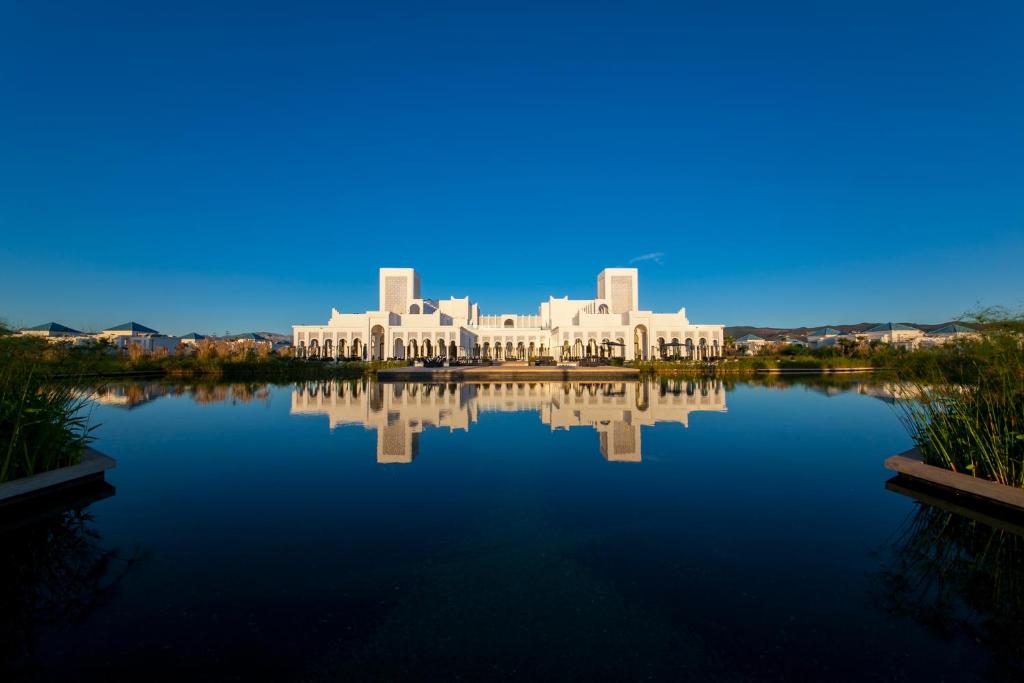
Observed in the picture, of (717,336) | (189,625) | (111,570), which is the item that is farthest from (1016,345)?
(717,336)

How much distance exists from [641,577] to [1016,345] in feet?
19.4

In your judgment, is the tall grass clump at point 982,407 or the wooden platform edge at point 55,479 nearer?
the wooden platform edge at point 55,479

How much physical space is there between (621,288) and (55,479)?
60063 mm

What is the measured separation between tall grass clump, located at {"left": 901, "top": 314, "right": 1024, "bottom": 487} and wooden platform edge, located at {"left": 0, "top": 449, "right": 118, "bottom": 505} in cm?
1067

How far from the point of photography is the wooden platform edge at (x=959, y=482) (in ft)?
16.6

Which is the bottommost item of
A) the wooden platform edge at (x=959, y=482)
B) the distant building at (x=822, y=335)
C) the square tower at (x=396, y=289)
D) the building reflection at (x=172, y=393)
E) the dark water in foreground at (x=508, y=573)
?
the dark water in foreground at (x=508, y=573)

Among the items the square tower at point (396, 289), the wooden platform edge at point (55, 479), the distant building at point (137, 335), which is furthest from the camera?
the square tower at point (396, 289)

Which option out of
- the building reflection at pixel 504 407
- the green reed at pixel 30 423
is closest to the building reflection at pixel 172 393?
the building reflection at pixel 504 407

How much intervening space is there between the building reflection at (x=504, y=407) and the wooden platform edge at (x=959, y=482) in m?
3.45

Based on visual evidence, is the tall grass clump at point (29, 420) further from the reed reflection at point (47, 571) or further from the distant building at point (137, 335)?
the distant building at point (137, 335)

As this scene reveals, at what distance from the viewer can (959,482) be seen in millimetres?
5570

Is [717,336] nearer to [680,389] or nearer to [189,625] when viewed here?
[680,389]

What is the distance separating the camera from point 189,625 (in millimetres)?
3148

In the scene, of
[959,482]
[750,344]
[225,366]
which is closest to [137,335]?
[225,366]
